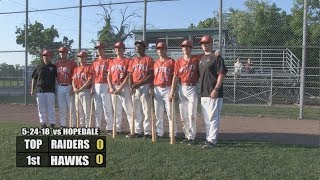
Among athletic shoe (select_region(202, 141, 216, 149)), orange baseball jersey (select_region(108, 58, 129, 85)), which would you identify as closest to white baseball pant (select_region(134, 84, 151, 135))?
orange baseball jersey (select_region(108, 58, 129, 85))

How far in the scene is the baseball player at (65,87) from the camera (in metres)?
10.1

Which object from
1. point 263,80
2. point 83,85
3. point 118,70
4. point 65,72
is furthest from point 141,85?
point 263,80

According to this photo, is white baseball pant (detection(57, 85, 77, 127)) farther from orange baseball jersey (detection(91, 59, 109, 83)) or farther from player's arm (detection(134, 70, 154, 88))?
player's arm (detection(134, 70, 154, 88))

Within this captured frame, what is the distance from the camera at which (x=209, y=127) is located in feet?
26.3

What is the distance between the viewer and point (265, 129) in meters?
10.8

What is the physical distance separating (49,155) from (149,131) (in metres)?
2.76

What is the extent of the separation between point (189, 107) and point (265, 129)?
3.31 m

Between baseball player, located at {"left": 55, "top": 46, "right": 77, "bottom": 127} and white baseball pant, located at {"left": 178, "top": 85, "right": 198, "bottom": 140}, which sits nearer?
white baseball pant, located at {"left": 178, "top": 85, "right": 198, "bottom": 140}

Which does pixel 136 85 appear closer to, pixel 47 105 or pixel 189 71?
pixel 189 71

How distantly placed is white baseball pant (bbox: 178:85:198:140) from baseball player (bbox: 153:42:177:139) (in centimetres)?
30

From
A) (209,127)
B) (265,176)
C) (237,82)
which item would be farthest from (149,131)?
(237,82)

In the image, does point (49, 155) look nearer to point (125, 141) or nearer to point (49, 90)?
point (125, 141)

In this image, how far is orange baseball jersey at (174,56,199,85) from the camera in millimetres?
8328
